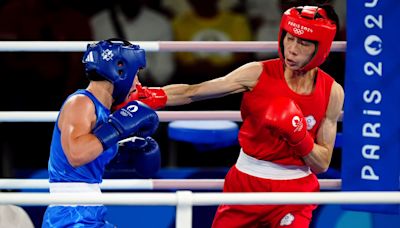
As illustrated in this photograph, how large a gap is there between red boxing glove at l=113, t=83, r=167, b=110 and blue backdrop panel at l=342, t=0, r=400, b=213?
2.19ft

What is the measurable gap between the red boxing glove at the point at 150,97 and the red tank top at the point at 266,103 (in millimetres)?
294

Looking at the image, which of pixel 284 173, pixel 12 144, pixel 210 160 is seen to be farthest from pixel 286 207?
pixel 12 144

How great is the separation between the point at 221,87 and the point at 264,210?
45 centimetres

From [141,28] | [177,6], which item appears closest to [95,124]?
[141,28]

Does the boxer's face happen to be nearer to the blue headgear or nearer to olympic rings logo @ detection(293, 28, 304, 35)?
olympic rings logo @ detection(293, 28, 304, 35)

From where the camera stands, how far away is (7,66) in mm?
4320

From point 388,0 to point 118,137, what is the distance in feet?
3.70

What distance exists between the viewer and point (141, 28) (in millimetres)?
4348

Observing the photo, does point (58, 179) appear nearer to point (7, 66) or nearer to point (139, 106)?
point (139, 106)

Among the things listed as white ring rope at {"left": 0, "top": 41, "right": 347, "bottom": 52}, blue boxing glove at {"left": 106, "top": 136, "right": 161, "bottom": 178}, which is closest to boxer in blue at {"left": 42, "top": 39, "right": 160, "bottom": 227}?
blue boxing glove at {"left": 106, "top": 136, "right": 161, "bottom": 178}

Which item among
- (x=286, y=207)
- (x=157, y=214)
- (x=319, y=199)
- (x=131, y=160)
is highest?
(x=319, y=199)

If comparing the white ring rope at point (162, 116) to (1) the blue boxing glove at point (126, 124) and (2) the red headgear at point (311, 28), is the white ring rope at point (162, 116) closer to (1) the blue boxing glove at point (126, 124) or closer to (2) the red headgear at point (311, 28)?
(2) the red headgear at point (311, 28)

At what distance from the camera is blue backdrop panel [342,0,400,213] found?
9.70 feet

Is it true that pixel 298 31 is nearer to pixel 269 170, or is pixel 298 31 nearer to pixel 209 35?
pixel 269 170
